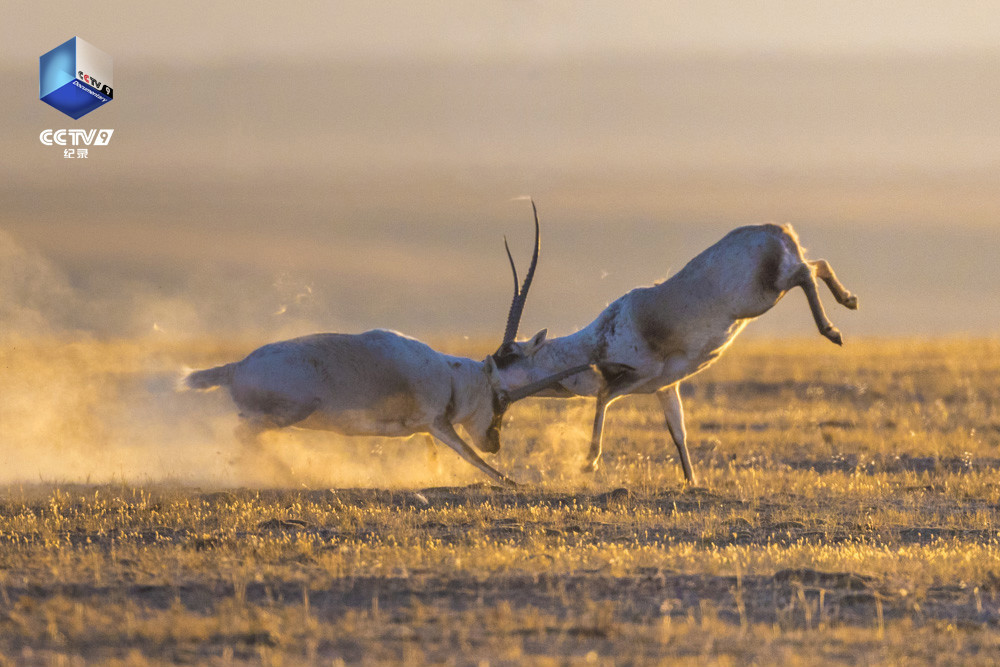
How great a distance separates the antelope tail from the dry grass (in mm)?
612

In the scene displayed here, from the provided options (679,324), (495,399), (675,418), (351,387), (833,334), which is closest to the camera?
(351,387)

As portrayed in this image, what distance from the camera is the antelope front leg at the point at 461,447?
12.8m

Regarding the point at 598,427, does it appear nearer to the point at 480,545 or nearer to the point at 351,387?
the point at 351,387

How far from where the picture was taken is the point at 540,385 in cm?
1358

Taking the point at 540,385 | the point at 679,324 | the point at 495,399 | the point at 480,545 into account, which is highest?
the point at 679,324

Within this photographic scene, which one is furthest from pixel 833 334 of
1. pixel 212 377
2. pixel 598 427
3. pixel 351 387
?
pixel 212 377

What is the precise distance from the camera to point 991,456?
16625mm

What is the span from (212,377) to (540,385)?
10.8ft

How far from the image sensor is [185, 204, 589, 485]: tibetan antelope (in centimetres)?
1241

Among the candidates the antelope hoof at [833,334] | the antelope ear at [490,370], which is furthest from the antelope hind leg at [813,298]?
the antelope ear at [490,370]

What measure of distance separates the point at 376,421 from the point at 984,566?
597 cm

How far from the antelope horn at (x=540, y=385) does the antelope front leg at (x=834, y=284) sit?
2.49 meters

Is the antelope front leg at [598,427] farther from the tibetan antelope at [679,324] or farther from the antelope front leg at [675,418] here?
the antelope front leg at [675,418]

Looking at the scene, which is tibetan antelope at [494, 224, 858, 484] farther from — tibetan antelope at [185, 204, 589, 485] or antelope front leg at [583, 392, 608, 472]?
tibetan antelope at [185, 204, 589, 485]
